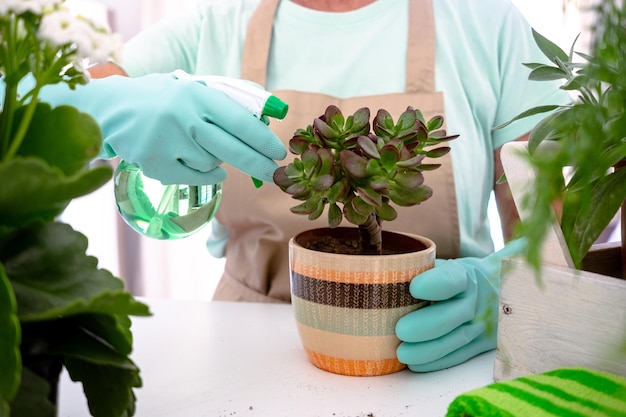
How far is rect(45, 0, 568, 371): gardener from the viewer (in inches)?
40.5

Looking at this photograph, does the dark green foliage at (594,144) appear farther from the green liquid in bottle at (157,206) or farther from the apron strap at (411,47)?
the apron strap at (411,47)

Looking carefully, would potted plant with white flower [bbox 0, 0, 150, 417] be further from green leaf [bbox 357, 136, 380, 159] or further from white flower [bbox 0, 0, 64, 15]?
green leaf [bbox 357, 136, 380, 159]

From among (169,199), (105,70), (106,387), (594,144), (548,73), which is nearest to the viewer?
(594,144)

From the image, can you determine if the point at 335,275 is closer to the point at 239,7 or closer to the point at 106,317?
the point at 106,317

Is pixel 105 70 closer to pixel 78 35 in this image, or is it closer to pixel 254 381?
pixel 254 381

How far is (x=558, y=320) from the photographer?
0.53 meters

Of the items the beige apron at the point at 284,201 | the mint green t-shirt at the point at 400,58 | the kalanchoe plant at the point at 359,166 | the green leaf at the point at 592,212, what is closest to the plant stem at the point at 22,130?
the kalanchoe plant at the point at 359,166

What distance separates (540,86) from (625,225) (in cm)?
51

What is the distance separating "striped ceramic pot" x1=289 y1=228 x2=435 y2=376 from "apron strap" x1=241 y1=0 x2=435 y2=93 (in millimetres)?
487

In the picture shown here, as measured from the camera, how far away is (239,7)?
3.77 feet

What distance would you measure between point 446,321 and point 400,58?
0.58m

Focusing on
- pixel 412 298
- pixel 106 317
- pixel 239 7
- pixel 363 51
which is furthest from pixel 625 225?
pixel 239 7

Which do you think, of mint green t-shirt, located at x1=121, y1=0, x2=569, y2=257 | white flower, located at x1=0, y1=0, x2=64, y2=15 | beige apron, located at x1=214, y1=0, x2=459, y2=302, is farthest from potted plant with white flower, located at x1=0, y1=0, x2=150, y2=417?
mint green t-shirt, located at x1=121, y1=0, x2=569, y2=257

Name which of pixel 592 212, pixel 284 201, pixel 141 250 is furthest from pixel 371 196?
pixel 141 250
